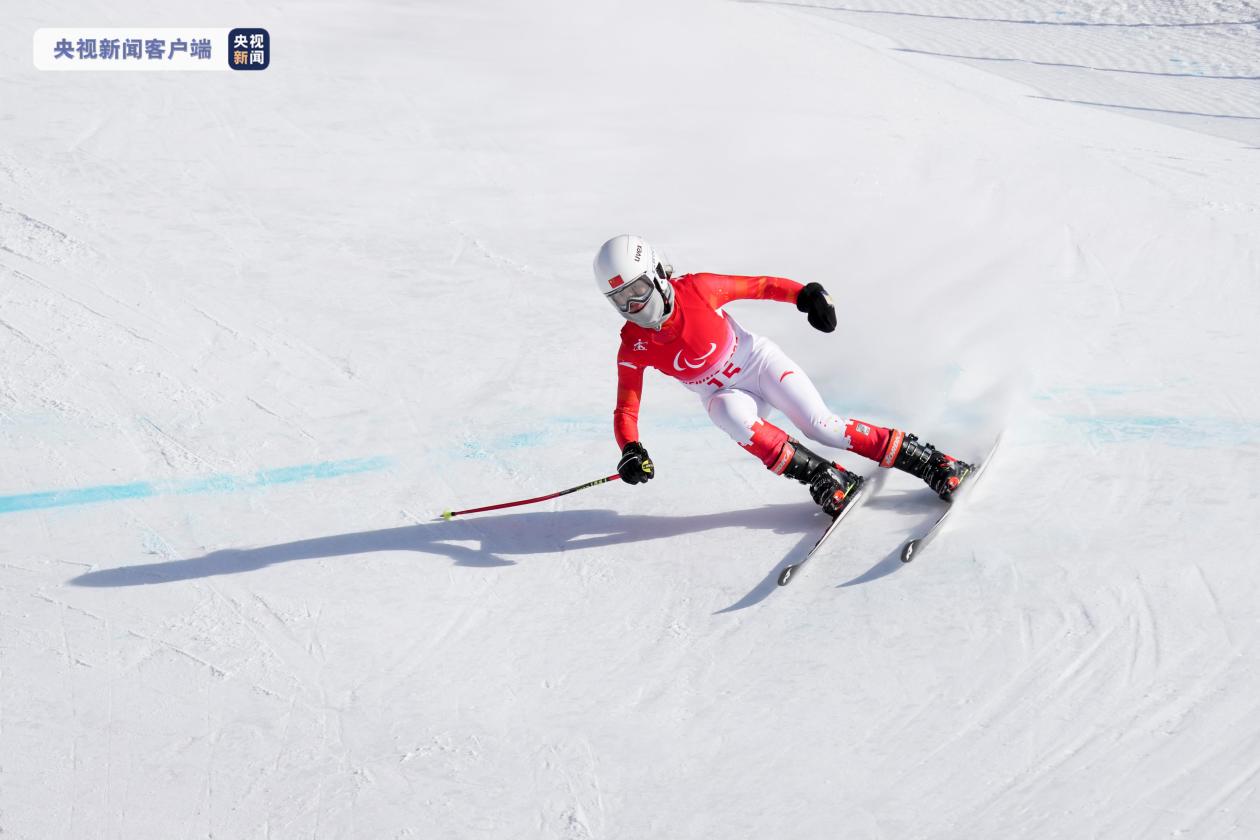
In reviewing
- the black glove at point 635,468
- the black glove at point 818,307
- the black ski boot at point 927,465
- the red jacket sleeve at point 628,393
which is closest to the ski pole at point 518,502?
the red jacket sleeve at point 628,393

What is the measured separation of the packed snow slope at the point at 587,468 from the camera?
387 cm

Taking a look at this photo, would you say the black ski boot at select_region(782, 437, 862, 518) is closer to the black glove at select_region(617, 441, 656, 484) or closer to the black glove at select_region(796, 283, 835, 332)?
the black glove at select_region(796, 283, 835, 332)

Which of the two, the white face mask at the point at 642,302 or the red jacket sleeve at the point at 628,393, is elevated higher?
the white face mask at the point at 642,302

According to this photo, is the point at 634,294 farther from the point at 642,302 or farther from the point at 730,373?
the point at 730,373

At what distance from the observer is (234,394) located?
6566 millimetres

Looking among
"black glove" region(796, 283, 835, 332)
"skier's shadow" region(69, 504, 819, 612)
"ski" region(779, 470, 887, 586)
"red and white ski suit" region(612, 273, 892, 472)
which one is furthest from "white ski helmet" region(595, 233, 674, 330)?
"ski" region(779, 470, 887, 586)

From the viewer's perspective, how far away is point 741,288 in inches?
201

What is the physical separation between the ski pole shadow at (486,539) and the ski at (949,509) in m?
0.56

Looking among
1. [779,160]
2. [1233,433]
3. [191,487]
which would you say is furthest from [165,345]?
[1233,433]

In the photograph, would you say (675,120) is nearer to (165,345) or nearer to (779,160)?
(779,160)

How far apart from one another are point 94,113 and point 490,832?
873 cm

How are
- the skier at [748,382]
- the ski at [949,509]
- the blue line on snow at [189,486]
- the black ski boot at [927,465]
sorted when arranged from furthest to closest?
Result: 1. the blue line on snow at [189,486]
2. the black ski boot at [927,465]
3. the skier at [748,382]
4. the ski at [949,509]

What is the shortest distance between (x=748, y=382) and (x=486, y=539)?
1.43 meters

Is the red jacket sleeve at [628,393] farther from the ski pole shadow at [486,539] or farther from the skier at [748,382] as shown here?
the ski pole shadow at [486,539]
